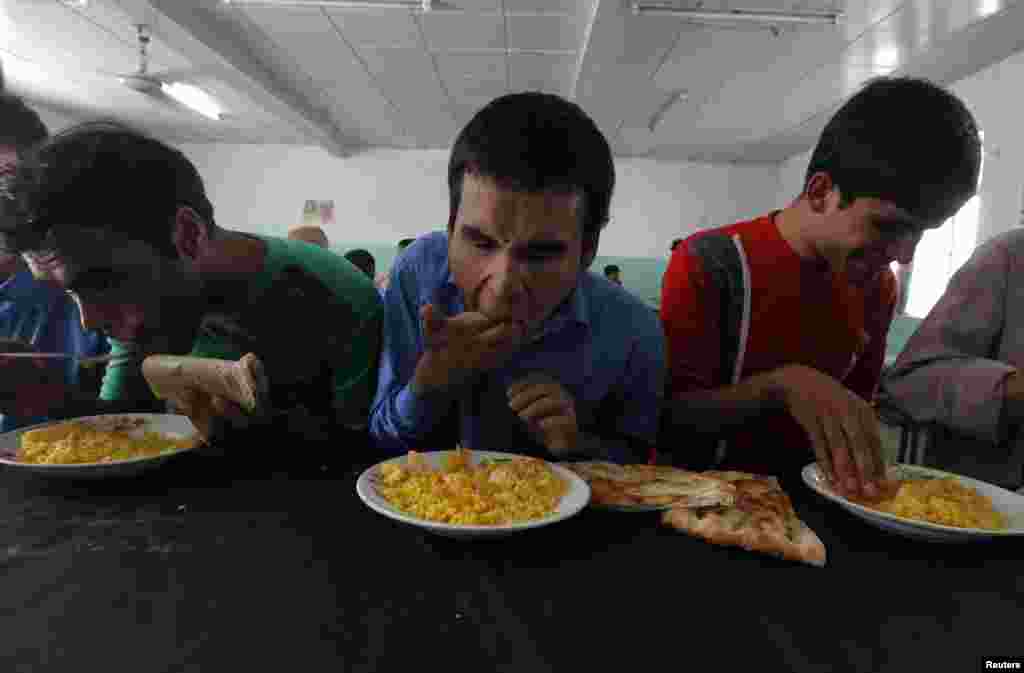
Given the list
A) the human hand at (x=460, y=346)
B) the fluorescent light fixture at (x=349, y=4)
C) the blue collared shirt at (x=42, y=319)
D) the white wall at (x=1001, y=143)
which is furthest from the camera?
the white wall at (x=1001, y=143)

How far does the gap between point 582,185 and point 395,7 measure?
3.98 metres

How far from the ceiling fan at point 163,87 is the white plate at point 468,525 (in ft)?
17.1

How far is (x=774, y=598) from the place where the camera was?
675 mm

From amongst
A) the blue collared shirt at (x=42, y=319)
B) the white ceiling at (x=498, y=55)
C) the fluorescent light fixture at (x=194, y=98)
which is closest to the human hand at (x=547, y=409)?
the blue collared shirt at (x=42, y=319)

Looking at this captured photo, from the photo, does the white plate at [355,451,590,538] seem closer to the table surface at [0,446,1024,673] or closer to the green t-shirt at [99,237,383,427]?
the table surface at [0,446,1024,673]

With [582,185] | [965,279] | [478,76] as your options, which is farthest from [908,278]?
[582,185]

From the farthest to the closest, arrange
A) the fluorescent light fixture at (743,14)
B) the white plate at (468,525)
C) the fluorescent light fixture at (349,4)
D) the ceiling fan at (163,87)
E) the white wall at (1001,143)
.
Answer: the ceiling fan at (163,87) < the white wall at (1001,143) < the fluorescent light fixture at (349,4) < the fluorescent light fixture at (743,14) < the white plate at (468,525)

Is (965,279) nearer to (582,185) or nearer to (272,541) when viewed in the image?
(582,185)

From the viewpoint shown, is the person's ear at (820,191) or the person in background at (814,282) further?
the person's ear at (820,191)

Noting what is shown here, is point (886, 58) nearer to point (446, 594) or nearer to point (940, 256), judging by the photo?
point (940, 256)

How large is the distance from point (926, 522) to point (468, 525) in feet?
1.98

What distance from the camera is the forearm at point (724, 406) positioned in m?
1.21

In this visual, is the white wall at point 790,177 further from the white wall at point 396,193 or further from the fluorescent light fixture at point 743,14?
the fluorescent light fixture at point 743,14

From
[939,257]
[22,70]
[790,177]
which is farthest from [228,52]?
[790,177]
